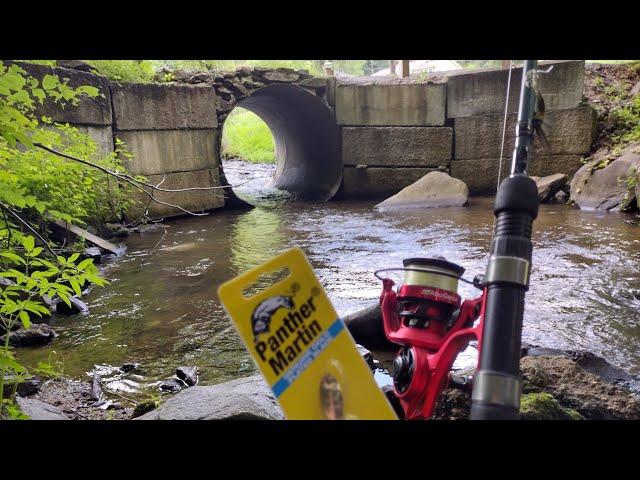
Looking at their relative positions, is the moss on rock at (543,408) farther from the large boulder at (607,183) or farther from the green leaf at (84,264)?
the large boulder at (607,183)

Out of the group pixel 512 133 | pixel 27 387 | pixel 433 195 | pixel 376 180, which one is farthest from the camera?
pixel 376 180

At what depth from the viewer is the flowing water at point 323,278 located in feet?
11.7

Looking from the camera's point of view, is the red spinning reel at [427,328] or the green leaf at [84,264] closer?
the red spinning reel at [427,328]

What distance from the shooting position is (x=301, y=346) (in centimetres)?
112

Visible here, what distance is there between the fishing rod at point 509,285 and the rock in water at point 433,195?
8692 millimetres

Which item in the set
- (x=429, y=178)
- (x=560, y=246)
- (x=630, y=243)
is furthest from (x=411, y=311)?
(x=429, y=178)

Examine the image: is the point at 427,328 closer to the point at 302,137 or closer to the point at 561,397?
the point at 561,397

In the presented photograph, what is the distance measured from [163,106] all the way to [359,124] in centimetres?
422

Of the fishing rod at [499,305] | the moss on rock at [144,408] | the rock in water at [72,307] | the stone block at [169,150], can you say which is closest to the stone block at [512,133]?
the stone block at [169,150]

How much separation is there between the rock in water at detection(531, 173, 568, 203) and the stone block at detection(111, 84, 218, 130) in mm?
6271

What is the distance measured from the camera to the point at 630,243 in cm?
627

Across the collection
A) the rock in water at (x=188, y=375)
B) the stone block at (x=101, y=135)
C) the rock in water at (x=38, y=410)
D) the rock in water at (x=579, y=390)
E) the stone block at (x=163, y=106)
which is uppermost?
the stone block at (x=163, y=106)

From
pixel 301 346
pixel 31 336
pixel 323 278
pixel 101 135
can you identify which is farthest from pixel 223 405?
pixel 101 135
